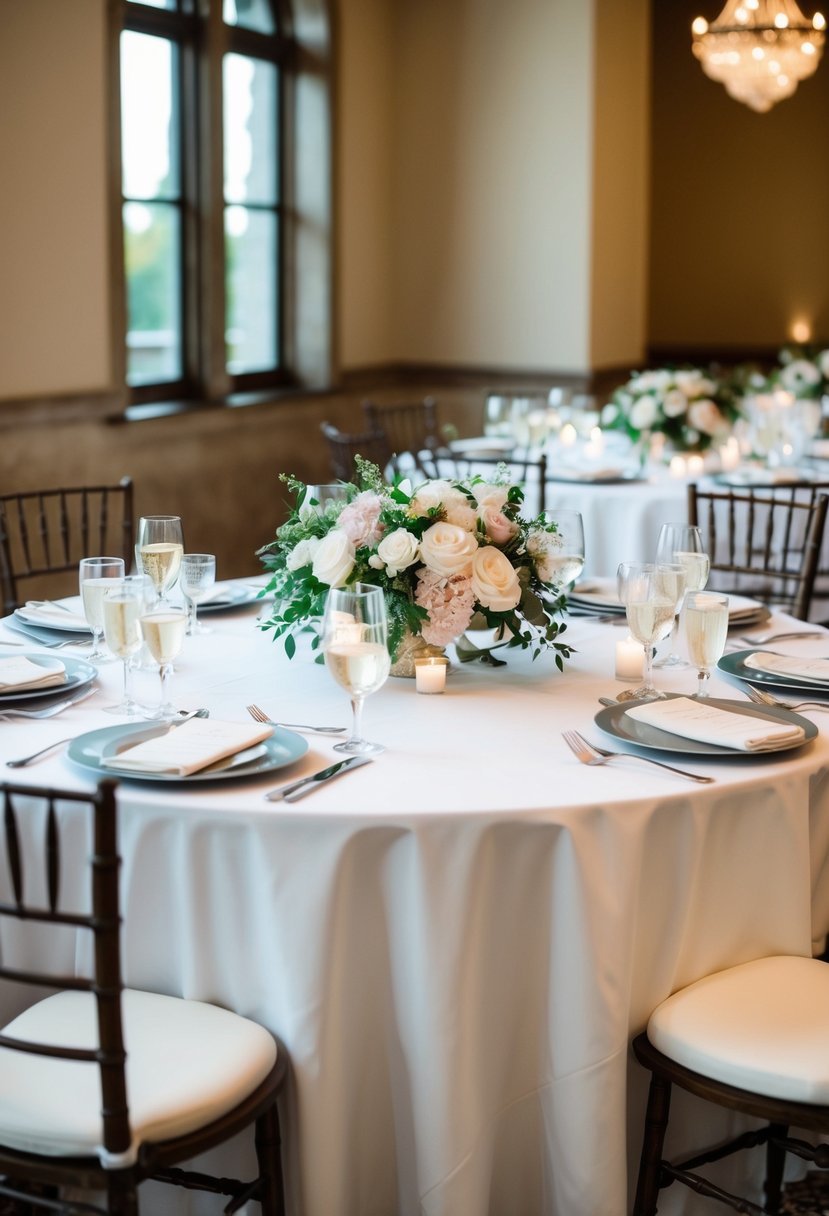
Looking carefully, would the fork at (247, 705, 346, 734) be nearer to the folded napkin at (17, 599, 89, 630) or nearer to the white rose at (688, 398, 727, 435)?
the folded napkin at (17, 599, 89, 630)

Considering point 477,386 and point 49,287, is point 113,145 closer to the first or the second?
point 49,287

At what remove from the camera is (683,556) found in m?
2.56

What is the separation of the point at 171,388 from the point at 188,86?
1.31 metres

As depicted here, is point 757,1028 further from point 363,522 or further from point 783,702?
point 363,522

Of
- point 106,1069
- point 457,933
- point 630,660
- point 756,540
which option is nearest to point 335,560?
point 630,660

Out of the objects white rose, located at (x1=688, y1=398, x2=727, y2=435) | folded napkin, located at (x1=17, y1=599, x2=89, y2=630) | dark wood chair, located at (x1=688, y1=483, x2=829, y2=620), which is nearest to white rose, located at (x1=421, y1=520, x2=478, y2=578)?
folded napkin, located at (x1=17, y1=599, x2=89, y2=630)

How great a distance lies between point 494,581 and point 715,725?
0.43 meters

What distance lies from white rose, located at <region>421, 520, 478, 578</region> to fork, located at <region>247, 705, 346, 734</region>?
30 cm

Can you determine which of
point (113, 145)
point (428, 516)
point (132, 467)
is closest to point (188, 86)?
point (113, 145)

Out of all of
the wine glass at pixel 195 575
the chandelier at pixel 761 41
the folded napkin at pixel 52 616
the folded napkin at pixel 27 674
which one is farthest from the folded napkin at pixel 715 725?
the chandelier at pixel 761 41

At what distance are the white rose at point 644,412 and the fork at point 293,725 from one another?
308 cm

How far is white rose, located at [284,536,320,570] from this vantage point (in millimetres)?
2297

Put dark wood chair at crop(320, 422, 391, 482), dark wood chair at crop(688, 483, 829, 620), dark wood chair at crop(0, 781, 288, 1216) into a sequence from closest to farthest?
dark wood chair at crop(0, 781, 288, 1216)
dark wood chair at crop(688, 483, 829, 620)
dark wood chair at crop(320, 422, 391, 482)

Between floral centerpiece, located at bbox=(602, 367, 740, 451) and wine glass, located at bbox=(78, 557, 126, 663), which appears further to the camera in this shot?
floral centerpiece, located at bbox=(602, 367, 740, 451)
